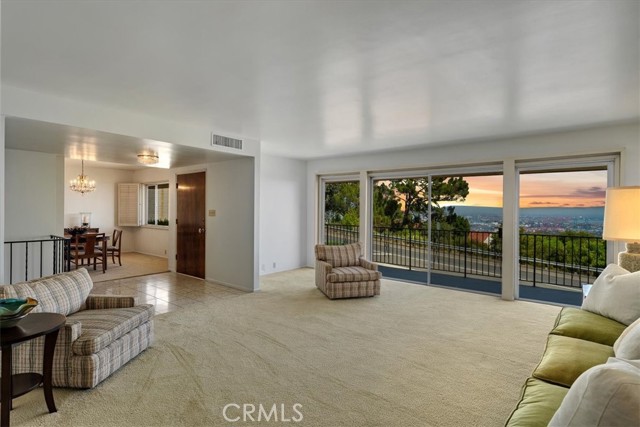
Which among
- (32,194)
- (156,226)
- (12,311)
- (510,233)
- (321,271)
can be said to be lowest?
(321,271)

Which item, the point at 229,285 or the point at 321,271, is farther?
the point at 229,285

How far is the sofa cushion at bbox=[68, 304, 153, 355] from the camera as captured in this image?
2.50m

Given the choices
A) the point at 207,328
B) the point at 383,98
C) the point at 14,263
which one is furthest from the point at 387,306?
the point at 14,263

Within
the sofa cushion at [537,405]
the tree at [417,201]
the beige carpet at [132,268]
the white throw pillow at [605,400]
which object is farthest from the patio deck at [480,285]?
the beige carpet at [132,268]

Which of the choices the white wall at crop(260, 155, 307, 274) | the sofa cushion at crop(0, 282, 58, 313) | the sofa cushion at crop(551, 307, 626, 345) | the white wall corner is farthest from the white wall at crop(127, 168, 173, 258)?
the sofa cushion at crop(551, 307, 626, 345)

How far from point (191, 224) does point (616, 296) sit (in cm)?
649

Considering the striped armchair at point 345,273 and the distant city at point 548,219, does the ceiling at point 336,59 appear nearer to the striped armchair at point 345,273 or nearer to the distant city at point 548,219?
the distant city at point 548,219

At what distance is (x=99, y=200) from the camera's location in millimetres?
9562

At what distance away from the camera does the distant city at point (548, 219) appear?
16.3ft

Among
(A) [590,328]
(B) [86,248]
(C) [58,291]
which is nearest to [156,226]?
(B) [86,248]

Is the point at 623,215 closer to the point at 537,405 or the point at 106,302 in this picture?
the point at 537,405

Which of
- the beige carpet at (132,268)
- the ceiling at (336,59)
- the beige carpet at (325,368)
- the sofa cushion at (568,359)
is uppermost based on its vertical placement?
the ceiling at (336,59)

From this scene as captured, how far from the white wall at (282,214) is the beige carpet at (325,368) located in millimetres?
2460

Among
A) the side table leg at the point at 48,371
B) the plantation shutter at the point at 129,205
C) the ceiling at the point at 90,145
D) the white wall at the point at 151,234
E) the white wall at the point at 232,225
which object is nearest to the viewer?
the side table leg at the point at 48,371
